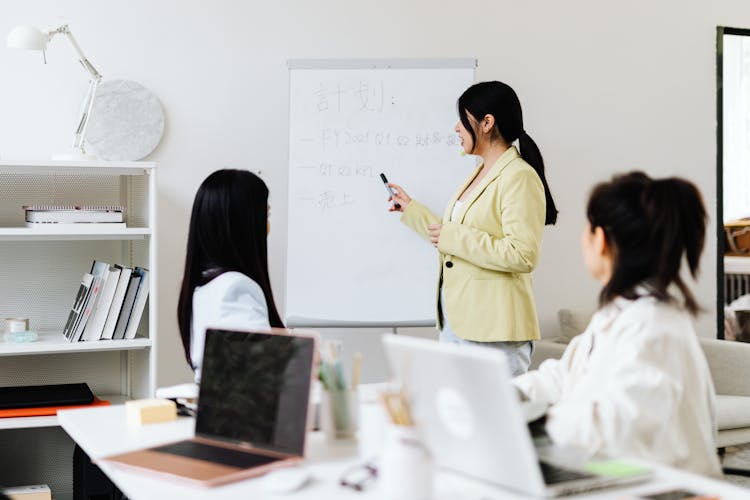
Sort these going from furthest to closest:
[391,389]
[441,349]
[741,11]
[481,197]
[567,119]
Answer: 1. [741,11]
2. [567,119]
3. [481,197]
4. [391,389]
5. [441,349]

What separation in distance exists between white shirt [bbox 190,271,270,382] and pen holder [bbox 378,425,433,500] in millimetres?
796

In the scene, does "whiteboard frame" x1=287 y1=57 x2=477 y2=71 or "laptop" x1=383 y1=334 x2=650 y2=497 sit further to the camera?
"whiteboard frame" x1=287 y1=57 x2=477 y2=71

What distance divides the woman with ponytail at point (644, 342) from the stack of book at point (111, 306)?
1906mm

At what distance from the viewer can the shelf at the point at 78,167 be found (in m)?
3.01

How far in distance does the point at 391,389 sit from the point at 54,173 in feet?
7.37

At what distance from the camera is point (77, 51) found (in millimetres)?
3176

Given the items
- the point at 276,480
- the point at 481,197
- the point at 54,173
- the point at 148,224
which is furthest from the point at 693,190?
the point at 54,173

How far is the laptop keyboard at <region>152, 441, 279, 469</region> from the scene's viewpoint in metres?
1.52

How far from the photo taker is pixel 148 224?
3.16 metres

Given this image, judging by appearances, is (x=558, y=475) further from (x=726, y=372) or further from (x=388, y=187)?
(x=726, y=372)

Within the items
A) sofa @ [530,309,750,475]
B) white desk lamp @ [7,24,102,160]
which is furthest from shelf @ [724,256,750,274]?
white desk lamp @ [7,24,102,160]

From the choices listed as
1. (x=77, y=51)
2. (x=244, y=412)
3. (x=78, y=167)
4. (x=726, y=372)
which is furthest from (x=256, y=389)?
(x=726, y=372)

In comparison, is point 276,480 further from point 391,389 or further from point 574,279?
point 574,279

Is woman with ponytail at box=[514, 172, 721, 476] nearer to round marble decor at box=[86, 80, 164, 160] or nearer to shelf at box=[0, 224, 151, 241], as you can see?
shelf at box=[0, 224, 151, 241]
